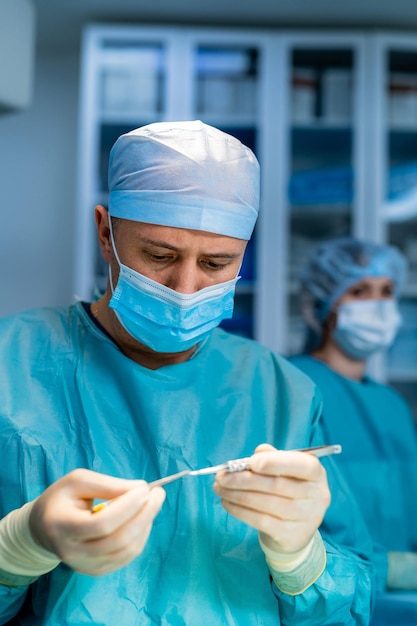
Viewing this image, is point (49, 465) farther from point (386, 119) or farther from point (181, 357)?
point (386, 119)

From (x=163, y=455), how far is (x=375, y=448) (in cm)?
124

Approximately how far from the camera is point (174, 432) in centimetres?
109

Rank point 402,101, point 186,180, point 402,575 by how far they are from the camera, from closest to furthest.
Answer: point 186,180 → point 402,575 → point 402,101

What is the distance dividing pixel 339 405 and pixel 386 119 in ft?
6.04

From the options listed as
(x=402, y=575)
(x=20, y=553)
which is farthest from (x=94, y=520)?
(x=402, y=575)

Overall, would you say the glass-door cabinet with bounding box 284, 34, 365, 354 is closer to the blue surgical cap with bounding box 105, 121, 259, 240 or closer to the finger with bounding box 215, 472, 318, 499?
the blue surgical cap with bounding box 105, 121, 259, 240

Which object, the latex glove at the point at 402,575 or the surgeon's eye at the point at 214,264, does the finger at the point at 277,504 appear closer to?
the surgeon's eye at the point at 214,264

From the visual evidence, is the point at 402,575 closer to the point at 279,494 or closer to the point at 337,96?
the point at 279,494

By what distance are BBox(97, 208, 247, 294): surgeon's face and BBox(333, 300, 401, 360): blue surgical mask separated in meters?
1.28

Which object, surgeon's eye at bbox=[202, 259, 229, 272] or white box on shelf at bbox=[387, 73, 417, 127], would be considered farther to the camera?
white box on shelf at bbox=[387, 73, 417, 127]

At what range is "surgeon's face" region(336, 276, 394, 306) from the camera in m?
2.39

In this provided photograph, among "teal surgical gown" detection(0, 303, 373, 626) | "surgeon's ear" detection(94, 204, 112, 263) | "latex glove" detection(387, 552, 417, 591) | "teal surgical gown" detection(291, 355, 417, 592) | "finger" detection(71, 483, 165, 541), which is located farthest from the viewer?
"teal surgical gown" detection(291, 355, 417, 592)

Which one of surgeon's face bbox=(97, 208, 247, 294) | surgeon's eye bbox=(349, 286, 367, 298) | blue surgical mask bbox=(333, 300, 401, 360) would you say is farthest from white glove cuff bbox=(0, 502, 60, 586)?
surgeon's eye bbox=(349, 286, 367, 298)

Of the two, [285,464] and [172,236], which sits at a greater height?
[172,236]
